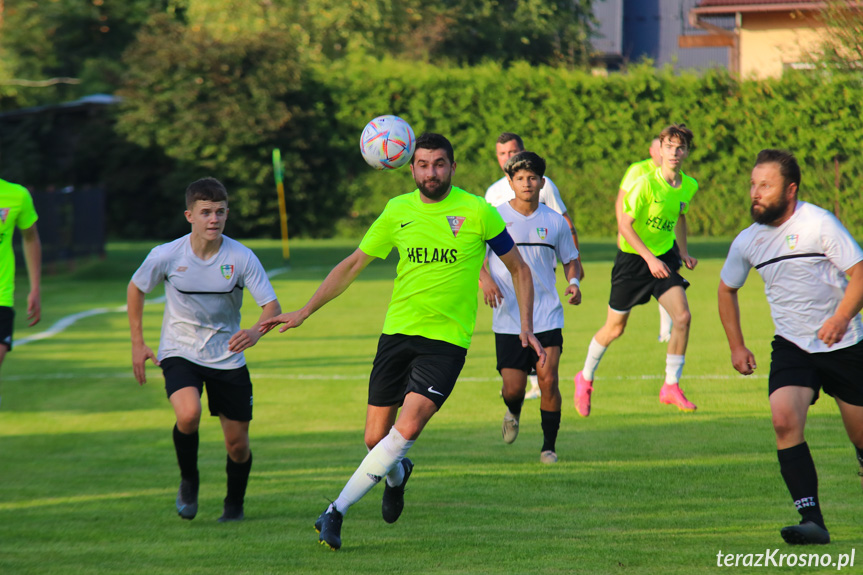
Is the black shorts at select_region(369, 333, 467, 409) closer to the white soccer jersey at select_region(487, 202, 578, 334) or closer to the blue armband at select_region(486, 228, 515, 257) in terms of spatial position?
the blue armband at select_region(486, 228, 515, 257)

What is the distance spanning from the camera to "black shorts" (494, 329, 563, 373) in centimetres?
798

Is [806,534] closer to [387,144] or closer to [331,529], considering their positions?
[331,529]

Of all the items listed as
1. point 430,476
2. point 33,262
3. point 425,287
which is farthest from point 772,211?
point 33,262

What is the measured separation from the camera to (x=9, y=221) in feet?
26.4

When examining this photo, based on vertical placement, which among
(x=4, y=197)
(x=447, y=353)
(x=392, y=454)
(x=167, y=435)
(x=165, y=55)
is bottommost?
(x=167, y=435)

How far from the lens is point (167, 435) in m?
9.39

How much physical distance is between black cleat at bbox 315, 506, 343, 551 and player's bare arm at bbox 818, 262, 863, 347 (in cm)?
272

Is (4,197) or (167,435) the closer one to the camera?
(4,197)

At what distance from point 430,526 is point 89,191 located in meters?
20.2

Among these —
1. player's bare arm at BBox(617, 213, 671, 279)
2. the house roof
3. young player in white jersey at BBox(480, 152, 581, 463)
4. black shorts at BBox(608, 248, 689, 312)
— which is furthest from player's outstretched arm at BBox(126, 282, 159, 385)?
the house roof

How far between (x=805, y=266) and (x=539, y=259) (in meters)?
2.61

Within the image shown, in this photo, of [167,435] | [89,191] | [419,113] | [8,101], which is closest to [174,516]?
[167,435]

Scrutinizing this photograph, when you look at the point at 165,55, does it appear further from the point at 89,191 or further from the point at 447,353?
the point at 447,353

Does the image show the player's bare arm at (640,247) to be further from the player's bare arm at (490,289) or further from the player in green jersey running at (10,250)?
the player in green jersey running at (10,250)
